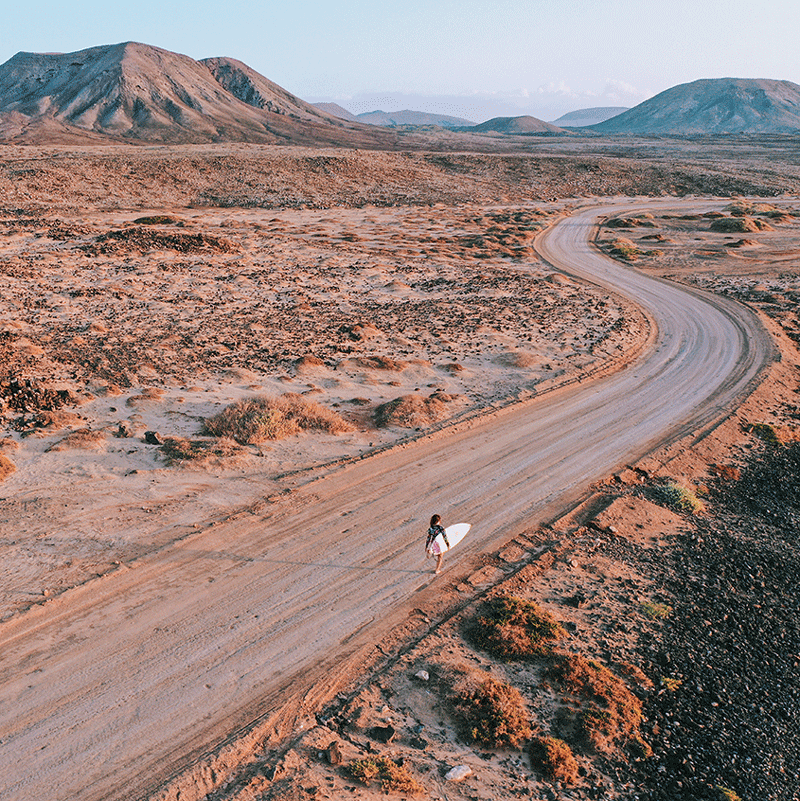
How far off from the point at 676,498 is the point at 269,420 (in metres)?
13.2

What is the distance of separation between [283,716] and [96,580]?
558 centimetres

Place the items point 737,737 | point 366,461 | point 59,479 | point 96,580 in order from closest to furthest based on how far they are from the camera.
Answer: point 737,737 → point 96,580 → point 59,479 → point 366,461

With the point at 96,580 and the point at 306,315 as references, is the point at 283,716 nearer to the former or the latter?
the point at 96,580

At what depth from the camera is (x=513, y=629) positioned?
11.6 meters

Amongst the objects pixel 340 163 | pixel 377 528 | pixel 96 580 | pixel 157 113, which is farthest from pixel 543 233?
pixel 157 113

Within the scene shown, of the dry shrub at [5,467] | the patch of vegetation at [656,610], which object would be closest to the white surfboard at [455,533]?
the patch of vegetation at [656,610]

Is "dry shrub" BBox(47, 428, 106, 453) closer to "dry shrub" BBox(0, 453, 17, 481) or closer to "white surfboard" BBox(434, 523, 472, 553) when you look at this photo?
"dry shrub" BBox(0, 453, 17, 481)

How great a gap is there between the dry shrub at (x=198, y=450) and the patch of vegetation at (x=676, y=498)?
42.8 ft

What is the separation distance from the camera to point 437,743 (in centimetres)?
937

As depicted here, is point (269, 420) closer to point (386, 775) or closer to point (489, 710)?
point (489, 710)

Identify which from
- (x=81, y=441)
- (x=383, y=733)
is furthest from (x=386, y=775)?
(x=81, y=441)

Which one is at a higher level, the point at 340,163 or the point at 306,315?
the point at 340,163

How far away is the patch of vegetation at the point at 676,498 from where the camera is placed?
17016mm

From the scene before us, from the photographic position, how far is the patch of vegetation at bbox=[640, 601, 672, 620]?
12680 mm
